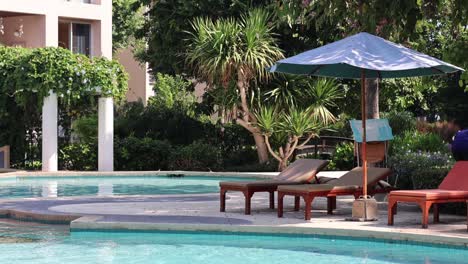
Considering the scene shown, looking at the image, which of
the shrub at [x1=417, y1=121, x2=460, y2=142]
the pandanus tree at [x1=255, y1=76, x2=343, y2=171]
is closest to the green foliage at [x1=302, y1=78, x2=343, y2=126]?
the pandanus tree at [x1=255, y1=76, x2=343, y2=171]

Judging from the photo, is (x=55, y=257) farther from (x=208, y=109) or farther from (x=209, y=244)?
(x=208, y=109)

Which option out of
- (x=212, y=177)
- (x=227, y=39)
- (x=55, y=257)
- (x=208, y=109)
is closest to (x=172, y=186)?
(x=212, y=177)

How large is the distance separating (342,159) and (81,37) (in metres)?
11.2

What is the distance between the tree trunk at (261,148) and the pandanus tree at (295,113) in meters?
0.69

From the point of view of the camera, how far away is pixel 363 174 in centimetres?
1364

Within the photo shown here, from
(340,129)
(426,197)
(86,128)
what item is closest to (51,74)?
(86,128)

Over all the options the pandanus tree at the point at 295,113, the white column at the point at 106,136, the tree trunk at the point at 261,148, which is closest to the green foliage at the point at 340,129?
the pandanus tree at the point at 295,113

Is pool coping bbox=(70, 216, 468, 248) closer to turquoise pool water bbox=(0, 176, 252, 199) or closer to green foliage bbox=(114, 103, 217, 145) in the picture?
turquoise pool water bbox=(0, 176, 252, 199)

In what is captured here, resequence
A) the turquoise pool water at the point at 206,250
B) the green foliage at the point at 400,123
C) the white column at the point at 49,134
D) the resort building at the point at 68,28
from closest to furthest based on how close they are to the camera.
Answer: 1. the turquoise pool water at the point at 206,250
2. the white column at the point at 49,134
3. the green foliage at the point at 400,123
4. the resort building at the point at 68,28

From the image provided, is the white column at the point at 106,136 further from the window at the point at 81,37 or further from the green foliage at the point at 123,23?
the green foliage at the point at 123,23

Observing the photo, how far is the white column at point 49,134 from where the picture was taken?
1096 inches

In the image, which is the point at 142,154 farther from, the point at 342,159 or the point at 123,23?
the point at 123,23

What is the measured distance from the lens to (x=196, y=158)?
28.8 metres

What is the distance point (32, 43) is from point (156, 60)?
4548 mm
